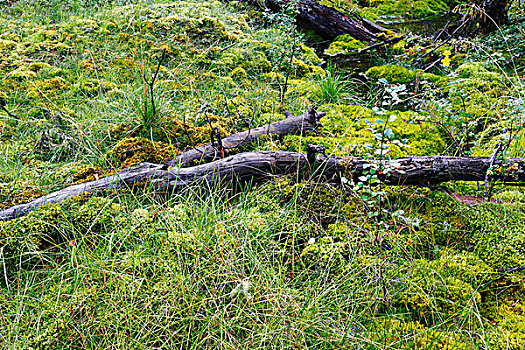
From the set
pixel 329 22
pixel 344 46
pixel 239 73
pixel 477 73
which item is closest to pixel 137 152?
pixel 239 73

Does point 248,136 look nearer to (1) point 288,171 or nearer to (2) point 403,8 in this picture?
(1) point 288,171

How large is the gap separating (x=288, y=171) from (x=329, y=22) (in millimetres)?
4777

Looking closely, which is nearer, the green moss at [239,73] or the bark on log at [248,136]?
the bark on log at [248,136]

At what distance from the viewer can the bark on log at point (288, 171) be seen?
7.48ft

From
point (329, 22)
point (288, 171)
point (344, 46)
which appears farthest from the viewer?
point (329, 22)

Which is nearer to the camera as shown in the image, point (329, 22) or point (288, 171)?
point (288, 171)

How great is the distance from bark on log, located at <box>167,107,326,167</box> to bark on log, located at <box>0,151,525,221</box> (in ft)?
0.60

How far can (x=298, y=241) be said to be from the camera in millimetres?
2174

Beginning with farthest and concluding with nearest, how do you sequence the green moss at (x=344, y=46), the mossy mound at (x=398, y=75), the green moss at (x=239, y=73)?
the green moss at (x=344, y=46), the green moss at (x=239, y=73), the mossy mound at (x=398, y=75)

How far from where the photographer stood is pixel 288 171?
2.56 metres

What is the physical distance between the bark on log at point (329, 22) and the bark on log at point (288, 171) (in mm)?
4524

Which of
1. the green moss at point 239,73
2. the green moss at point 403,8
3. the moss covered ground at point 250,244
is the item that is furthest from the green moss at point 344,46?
the green moss at point 403,8

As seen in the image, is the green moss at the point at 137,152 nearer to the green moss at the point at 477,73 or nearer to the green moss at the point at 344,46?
the green moss at the point at 477,73

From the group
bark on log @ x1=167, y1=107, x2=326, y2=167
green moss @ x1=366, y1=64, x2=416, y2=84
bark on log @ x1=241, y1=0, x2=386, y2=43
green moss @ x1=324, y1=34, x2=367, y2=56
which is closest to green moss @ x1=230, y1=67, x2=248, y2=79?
bark on log @ x1=167, y1=107, x2=326, y2=167
